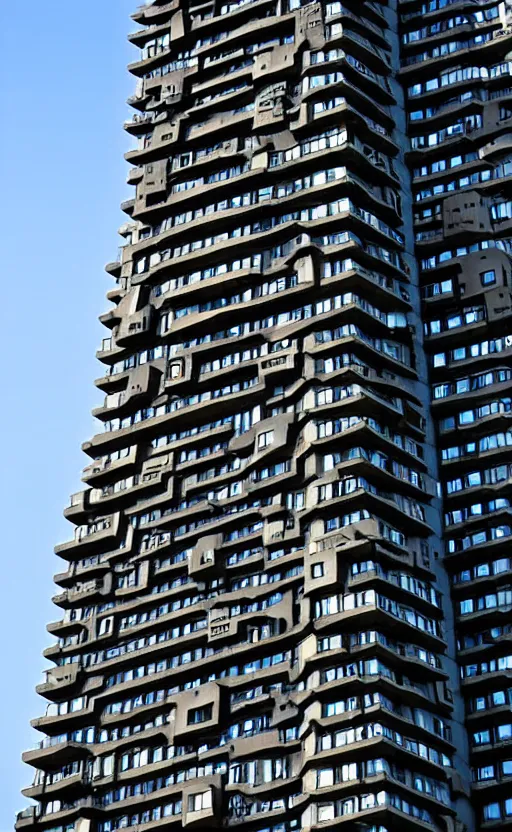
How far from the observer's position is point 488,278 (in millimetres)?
113812

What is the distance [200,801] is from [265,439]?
20.8 meters

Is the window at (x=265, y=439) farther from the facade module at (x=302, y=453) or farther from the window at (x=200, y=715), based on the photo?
the window at (x=200, y=715)

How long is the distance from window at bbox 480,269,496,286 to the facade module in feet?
1.19

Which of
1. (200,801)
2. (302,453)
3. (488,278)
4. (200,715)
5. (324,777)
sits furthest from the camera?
(488,278)

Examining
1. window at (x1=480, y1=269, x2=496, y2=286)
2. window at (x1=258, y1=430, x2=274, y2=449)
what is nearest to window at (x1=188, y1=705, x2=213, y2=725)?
window at (x1=258, y1=430, x2=274, y2=449)

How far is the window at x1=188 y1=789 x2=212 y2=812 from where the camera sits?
327ft

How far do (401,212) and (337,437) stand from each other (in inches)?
791

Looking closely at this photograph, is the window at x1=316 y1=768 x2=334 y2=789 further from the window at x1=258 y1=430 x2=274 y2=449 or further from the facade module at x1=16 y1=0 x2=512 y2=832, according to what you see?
the window at x1=258 y1=430 x2=274 y2=449

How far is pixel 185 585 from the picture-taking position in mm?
109375

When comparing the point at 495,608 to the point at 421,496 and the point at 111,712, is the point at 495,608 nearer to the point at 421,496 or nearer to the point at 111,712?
the point at 421,496

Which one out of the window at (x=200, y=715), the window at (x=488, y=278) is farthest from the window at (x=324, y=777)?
the window at (x=488, y=278)

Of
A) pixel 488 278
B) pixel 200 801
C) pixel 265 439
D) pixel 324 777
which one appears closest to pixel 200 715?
pixel 200 801

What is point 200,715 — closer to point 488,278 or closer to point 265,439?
point 265,439

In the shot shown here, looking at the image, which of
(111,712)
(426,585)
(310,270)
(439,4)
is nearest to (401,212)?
(310,270)
